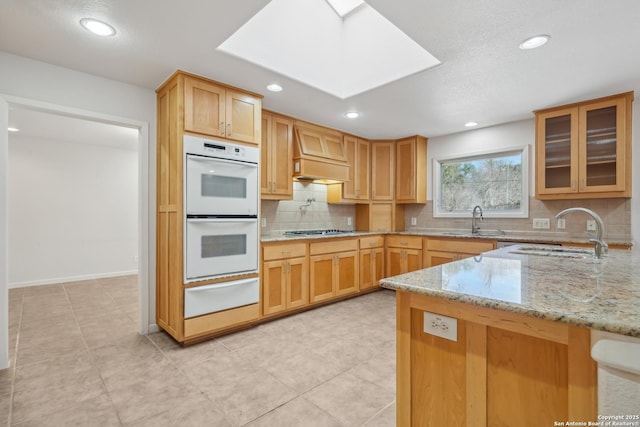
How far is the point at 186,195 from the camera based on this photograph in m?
2.63

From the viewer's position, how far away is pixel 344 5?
300 cm

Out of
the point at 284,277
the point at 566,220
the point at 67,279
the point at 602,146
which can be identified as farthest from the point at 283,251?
the point at 67,279

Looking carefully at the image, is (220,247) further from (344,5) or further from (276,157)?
(344,5)

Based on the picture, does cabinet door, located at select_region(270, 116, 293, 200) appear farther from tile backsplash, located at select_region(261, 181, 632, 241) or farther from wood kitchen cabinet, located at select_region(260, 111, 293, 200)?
tile backsplash, located at select_region(261, 181, 632, 241)

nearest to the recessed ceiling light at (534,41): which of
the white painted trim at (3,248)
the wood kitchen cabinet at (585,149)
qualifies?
the wood kitchen cabinet at (585,149)

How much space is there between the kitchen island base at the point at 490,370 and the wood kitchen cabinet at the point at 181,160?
2.03m

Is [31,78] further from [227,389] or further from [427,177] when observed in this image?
[427,177]

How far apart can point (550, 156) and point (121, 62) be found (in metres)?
4.43

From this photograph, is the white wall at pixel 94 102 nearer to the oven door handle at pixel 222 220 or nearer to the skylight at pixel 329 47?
the oven door handle at pixel 222 220

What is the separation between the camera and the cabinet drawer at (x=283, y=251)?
328 centimetres

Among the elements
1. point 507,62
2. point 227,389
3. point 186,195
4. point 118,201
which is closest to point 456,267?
point 227,389

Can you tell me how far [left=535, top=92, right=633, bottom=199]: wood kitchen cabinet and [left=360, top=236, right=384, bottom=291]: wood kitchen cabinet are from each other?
211 centimetres

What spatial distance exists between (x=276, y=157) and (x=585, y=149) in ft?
11.2

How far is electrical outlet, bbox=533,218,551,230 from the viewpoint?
3.79m
